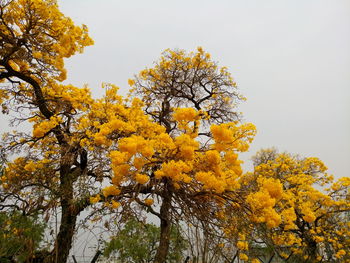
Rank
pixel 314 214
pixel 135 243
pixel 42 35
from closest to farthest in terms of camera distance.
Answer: pixel 135 243 < pixel 42 35 < pixel 314 214

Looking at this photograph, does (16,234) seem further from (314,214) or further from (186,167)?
(314,214)

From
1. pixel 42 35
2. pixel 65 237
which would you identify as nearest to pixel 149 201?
pixel 65 237

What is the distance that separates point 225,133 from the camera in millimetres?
2156

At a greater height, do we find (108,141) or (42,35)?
(42,35)

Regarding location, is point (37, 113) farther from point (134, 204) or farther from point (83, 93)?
point (134, 204)

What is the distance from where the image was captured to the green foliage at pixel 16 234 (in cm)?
244

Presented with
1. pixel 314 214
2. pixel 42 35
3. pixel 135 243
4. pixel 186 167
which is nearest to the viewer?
pixel 186 167

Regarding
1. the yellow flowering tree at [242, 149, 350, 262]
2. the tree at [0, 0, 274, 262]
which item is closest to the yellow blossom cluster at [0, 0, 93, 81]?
the tree at [0, 0, 274, 262]

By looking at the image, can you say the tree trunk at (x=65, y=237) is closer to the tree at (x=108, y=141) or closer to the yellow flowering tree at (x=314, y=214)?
the tree at (x=108, y=141)

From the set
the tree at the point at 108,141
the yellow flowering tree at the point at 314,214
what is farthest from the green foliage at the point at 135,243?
the yellow flowering tree at the point at 314,214

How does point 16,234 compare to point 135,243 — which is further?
point 135,243

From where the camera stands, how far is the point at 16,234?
2529 mm

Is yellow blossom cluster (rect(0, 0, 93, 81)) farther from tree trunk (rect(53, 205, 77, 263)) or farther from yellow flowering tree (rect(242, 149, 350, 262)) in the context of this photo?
yellow flowering tree (rect(242, 149, 350, 262))

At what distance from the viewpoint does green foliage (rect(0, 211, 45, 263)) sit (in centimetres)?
244
